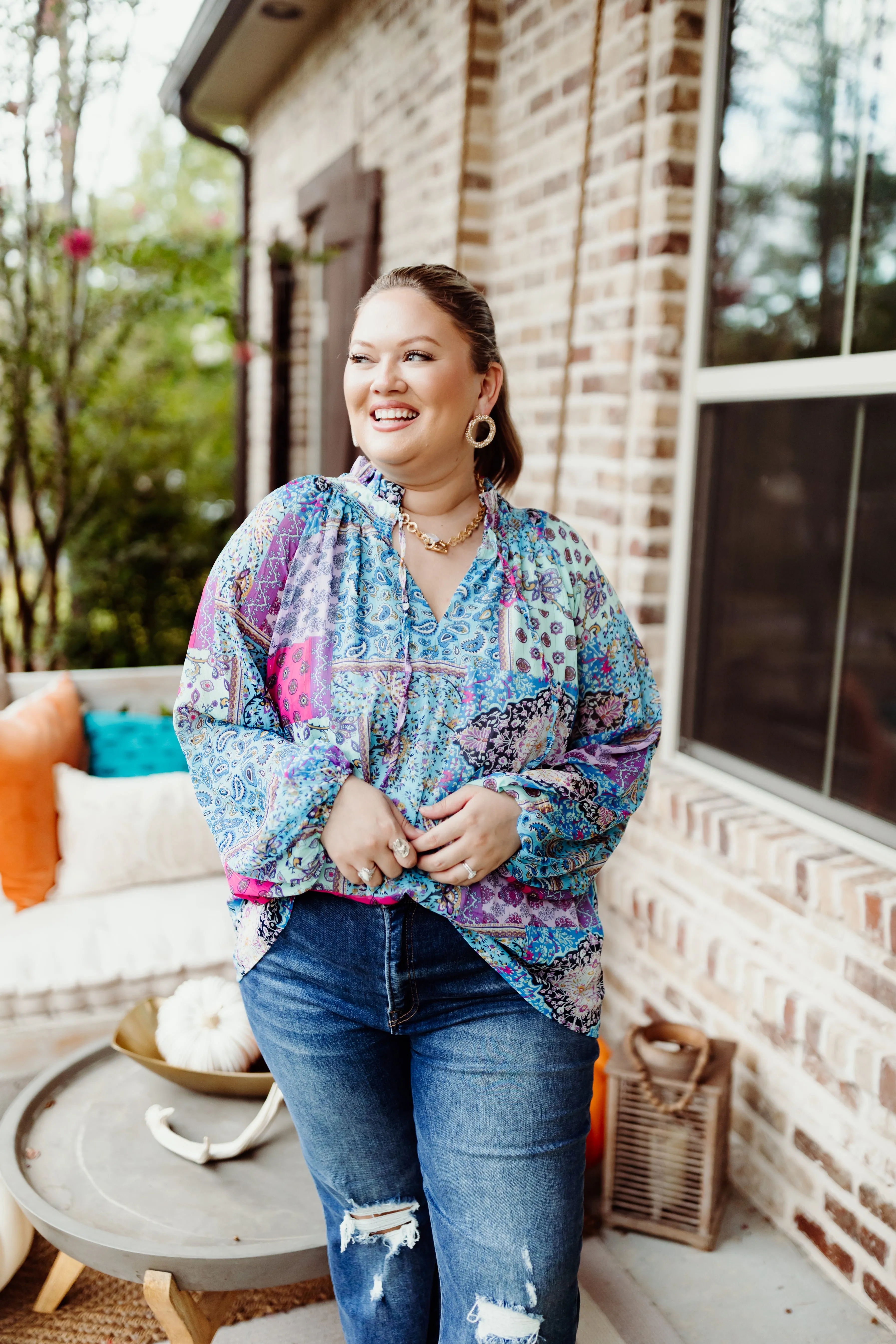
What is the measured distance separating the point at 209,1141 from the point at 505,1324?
2.59ft

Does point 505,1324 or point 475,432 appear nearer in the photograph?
point 505,1324

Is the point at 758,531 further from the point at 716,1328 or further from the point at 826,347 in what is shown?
the point at 716,1328

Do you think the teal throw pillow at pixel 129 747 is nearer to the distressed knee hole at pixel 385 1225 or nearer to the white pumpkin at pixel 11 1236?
the white pumpkin at pixel 11 1236

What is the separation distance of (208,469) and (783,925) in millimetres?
6608

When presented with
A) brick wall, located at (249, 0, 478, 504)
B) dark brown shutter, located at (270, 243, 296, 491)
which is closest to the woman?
brick wall, located at (249, 0, 478, 504)

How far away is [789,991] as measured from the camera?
215 centimetres

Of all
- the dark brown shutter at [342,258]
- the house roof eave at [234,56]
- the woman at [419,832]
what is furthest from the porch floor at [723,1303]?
the house roof eave at [234,56]

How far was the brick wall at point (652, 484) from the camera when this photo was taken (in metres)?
2.01

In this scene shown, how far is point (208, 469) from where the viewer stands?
26.3 ft

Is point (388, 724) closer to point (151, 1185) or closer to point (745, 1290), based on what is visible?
point (151, 1185)

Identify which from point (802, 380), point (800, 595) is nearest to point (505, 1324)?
point (802, 380)

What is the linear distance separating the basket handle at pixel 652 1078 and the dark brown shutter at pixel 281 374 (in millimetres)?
4141

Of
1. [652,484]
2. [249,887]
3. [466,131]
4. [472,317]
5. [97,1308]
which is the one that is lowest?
[97,1308]

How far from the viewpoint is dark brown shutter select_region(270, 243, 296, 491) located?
5.80 metres
